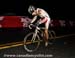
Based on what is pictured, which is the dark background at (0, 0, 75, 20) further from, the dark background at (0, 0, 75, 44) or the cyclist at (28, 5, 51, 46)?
the cyclist at (28, 5, 51, 46)

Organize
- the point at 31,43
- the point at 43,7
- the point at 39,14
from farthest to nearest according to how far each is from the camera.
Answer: the point at 43,7, the point at 31,43, the point at 39,14

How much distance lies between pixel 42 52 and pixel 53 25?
1470 centimetres

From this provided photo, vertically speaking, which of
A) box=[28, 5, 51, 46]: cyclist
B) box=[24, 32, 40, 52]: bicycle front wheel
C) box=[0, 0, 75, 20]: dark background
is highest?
box=[28, 5, 51, 46]: cyclist

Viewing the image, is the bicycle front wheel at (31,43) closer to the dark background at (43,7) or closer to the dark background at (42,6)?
the dark background at (43,7)

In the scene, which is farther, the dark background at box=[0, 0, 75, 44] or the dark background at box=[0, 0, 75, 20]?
the dark background at box=[0, 0, 75, 20]

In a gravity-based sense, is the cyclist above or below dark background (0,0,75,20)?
above

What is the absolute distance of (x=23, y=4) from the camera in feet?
128

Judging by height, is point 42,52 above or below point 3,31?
above

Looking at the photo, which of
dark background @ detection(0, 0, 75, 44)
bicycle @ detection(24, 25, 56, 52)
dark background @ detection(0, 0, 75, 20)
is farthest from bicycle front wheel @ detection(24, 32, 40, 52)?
dark background @ detection(0, 0, 75, 20)

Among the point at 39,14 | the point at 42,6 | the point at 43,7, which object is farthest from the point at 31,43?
the point at 42,6

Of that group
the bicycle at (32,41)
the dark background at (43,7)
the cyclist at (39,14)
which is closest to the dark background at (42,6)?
the dark background at (43,7)

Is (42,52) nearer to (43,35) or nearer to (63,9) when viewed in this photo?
(43,35)

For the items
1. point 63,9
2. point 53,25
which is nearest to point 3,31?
point 53,25

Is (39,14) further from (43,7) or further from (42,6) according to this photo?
(42,6)
